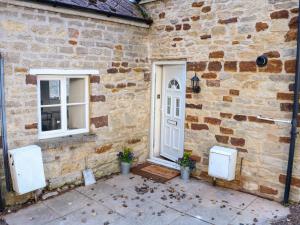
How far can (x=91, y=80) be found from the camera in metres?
5.39

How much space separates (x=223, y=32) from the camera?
5145 millimetres

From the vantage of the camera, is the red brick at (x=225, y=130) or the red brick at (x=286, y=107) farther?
the red brick at (x=225, y=130)

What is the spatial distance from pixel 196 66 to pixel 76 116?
8.24 feet

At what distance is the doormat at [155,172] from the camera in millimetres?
5783

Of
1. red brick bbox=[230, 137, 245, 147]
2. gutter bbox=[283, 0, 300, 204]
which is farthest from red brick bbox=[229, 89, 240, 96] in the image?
gutter bbox=[283, 0, 300, 204]

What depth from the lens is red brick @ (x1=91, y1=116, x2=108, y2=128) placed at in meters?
5.54

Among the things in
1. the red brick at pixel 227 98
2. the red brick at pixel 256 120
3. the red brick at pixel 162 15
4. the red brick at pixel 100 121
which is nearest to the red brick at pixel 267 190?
the red brick at pixel 256 120

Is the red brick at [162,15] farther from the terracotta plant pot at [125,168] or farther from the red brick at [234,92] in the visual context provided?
the terracotta plant pot at [125,168]

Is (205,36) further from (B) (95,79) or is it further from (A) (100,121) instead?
(A) (100,121)

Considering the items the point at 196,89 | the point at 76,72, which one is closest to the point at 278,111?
the point at 196,89

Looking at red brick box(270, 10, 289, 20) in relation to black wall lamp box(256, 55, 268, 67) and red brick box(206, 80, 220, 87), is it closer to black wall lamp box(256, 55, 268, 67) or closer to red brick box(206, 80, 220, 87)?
black wall lamp box(256, 55, 268, 67)

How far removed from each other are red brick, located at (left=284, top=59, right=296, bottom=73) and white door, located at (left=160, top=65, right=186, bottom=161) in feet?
6.64

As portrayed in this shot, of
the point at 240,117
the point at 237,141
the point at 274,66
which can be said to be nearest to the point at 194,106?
the point at 240,117

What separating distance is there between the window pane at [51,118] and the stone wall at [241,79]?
8.21 feet
